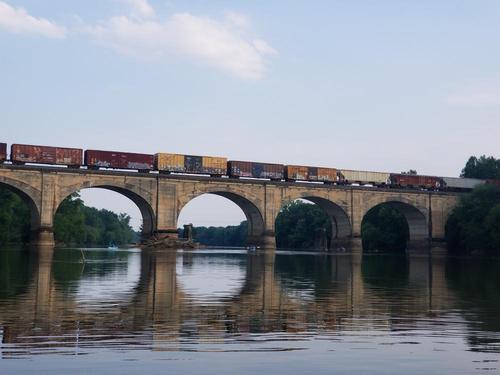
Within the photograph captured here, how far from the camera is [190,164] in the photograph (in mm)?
68500

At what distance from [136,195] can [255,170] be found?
15.3 metres

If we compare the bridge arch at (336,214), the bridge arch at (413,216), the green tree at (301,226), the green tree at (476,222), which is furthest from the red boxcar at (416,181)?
the green tree at (301,226)

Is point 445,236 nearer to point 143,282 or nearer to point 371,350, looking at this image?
point 143,282

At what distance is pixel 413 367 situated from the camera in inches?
328

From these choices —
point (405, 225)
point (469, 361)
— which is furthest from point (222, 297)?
point (405, 225)

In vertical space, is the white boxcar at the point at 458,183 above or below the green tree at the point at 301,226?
above

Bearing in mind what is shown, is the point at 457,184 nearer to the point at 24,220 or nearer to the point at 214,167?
the point at 214,167

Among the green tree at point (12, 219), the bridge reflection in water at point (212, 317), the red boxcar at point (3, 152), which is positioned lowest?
the bridge reflection in water at point (212, 317)

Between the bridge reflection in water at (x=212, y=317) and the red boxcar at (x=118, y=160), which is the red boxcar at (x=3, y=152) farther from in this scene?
the bridge reflection in water at (x=212, y=317)

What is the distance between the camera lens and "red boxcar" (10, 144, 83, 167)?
2288 inches

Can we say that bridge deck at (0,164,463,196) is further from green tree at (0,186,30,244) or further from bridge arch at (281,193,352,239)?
green tree at (0,186,30,244)

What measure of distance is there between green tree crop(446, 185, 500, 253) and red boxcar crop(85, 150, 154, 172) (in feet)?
131

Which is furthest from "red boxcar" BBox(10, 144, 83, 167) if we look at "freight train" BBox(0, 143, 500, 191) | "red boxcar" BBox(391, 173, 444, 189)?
"red boxcar" BBox(391, 173, 444, 189)

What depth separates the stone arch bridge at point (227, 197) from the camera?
58.1 m
